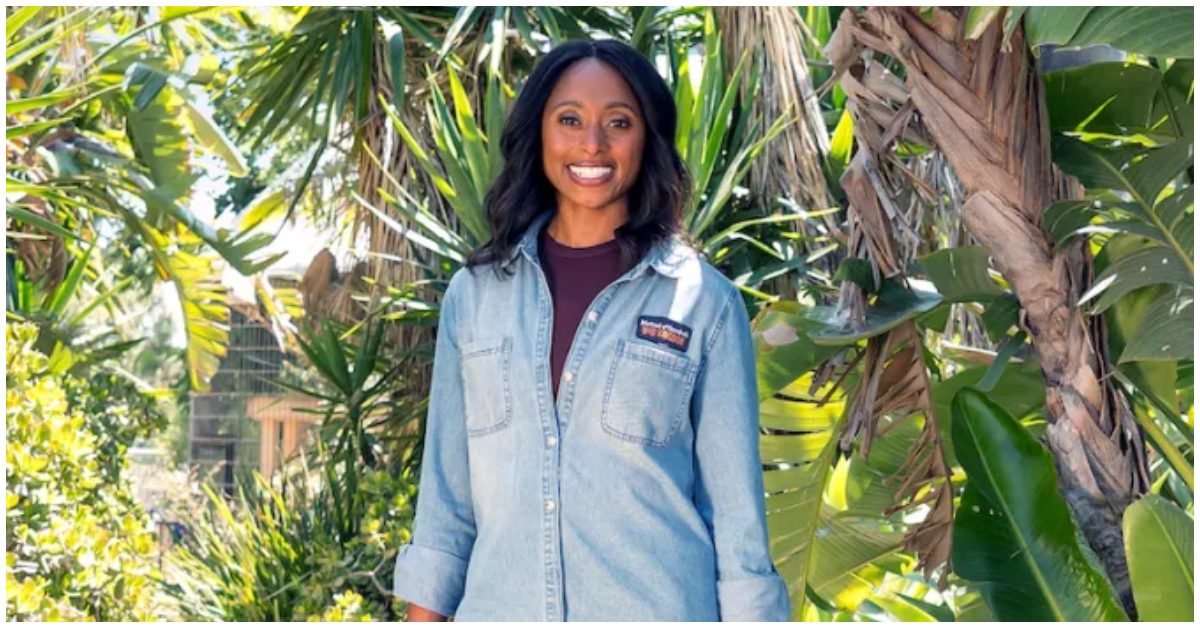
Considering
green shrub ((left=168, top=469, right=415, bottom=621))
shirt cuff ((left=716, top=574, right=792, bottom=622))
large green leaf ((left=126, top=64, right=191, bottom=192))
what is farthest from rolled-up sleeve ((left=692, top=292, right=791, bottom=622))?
large green leaf ((left=126, top=64, right=191, bottom=192))

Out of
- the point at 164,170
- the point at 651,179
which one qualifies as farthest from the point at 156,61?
the point at 651,179

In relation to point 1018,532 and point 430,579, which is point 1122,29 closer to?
point 1018,532

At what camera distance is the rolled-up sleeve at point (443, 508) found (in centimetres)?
211

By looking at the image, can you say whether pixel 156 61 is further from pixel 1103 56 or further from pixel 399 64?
pixel 1103 56

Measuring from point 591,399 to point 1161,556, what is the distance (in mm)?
1170

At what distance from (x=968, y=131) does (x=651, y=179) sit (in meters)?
0.95

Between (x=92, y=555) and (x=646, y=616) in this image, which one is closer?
(x=646, y=616)

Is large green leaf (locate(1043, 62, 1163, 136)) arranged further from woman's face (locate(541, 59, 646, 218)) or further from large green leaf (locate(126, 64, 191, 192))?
large green leaf (locate(126, 64, 191, 192))

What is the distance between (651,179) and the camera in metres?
2.15

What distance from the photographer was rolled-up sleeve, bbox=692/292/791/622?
6.55 feet

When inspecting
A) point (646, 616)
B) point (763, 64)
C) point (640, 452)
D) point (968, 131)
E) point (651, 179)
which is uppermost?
point (763, 64)

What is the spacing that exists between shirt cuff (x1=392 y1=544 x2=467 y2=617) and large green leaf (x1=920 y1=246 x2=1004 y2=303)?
133 cm

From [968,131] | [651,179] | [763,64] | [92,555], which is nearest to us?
[651,179]

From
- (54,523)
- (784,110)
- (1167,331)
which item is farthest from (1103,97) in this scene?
(54,523)
